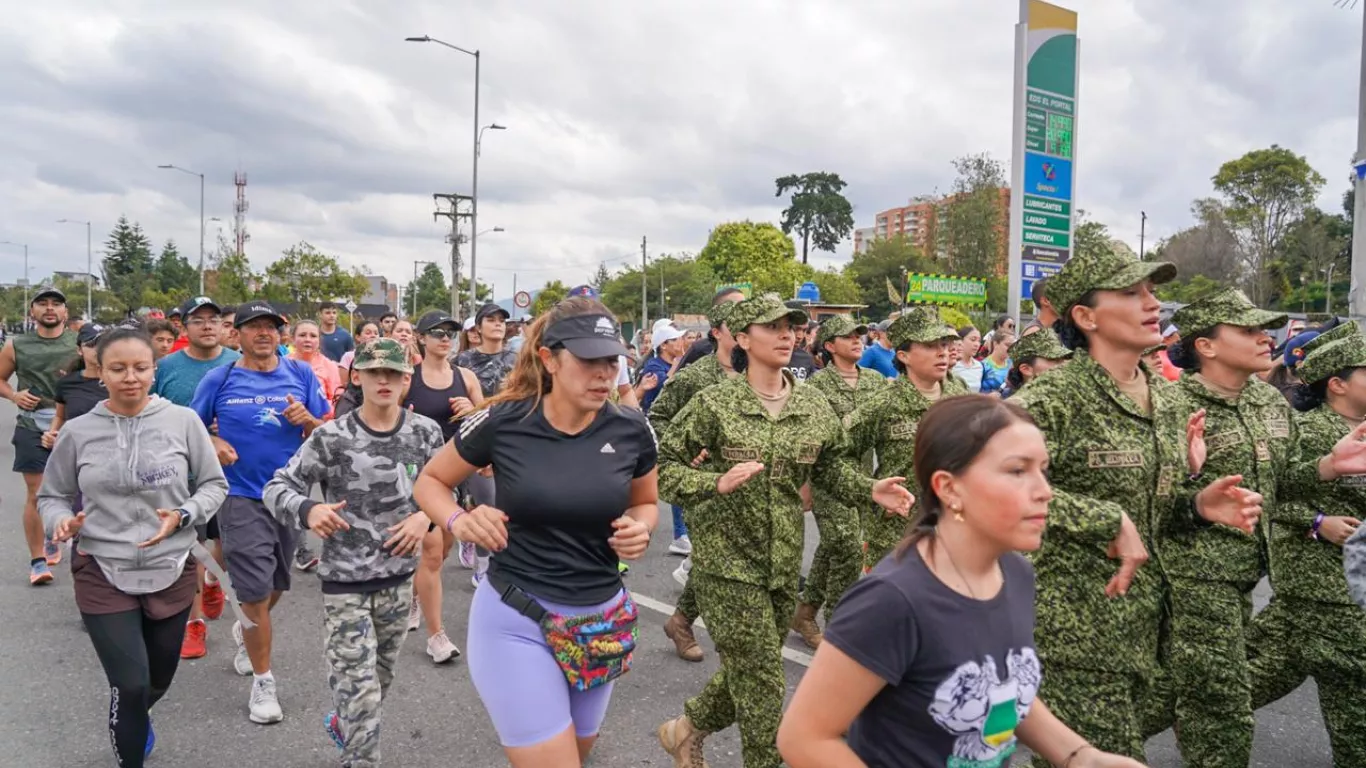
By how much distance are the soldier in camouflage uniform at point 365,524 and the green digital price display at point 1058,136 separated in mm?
15595

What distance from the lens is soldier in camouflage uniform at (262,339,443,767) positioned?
3863 millimetres

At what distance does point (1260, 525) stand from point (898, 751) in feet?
8.15

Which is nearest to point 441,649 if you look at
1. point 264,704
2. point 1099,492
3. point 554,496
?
point 264,704

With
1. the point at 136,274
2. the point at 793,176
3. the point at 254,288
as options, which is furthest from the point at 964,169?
the point at 136,274

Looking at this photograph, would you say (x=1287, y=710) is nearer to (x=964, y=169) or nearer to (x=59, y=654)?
(x=59, y=654)

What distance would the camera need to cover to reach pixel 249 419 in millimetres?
5176

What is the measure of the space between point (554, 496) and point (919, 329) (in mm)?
2881

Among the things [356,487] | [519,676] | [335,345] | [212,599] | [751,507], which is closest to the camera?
[519,676]

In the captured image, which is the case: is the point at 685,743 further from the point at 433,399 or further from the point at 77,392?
the point at 77,392

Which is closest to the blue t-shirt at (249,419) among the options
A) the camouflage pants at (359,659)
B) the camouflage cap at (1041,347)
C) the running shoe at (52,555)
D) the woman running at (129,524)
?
the woman running at (129,524)

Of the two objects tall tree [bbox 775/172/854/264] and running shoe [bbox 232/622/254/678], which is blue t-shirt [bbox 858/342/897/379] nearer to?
running shoe [bbox 232/622/254/678]

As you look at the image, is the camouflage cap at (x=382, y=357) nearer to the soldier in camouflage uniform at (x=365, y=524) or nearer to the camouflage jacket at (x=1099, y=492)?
the soldier in camouflage uniform at (x=365, y=524)

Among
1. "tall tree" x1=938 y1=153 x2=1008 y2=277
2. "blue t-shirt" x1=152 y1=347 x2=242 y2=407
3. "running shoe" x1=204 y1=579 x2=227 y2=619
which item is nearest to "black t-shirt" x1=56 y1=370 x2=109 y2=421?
"blue t-shirt" x1=152 y1=347 x2=242 y2=407

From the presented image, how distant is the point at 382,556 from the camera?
13.3 ft
